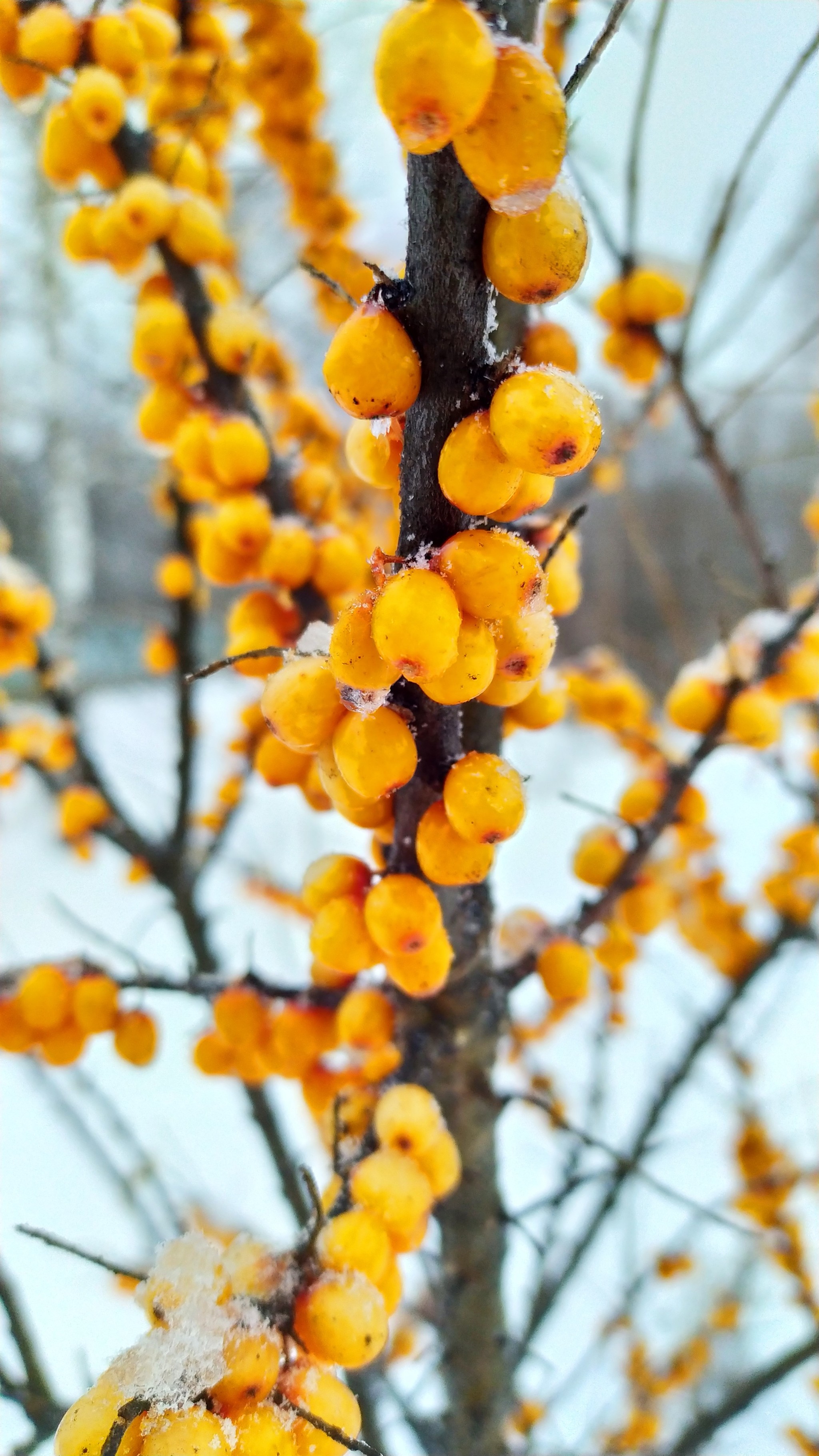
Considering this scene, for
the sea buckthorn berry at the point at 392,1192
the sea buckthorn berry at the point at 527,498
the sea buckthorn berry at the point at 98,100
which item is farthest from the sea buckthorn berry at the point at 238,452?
the sea buckthorn berry at the point at 392,1192

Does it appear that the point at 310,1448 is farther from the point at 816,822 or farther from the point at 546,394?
the point at 816,822

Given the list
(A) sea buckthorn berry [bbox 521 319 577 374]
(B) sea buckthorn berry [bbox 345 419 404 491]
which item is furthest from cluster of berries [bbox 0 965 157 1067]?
(A) sea buckthorn berry [bbox 521 319 577 374]

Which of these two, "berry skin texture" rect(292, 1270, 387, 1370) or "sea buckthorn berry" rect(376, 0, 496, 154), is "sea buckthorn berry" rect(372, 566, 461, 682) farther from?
"berry skin texture" rect(292, 1270, 387, 1370)

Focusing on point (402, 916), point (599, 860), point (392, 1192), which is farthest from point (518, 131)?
point (599, 860)

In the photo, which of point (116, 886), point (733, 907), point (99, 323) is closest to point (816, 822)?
point (733, 907)

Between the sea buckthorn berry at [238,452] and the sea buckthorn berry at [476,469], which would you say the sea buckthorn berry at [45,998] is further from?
the sea buckthorn berry at [476,469]

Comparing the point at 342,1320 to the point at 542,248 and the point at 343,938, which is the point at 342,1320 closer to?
the point at 343,938
